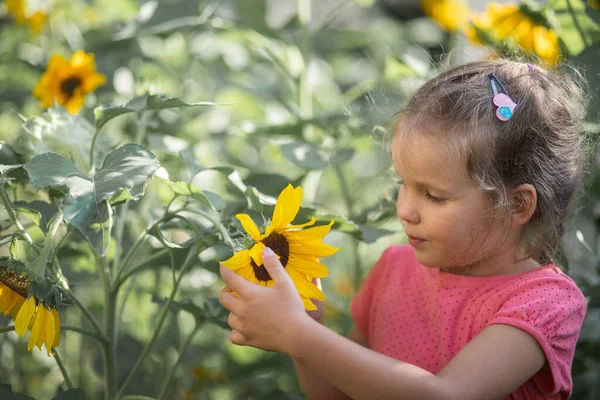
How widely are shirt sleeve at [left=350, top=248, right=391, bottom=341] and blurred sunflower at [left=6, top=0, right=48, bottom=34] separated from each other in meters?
0.97

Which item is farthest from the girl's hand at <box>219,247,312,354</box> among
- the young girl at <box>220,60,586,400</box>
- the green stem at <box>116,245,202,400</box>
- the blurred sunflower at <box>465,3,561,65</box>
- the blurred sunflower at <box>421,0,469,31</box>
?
the blurred sunflower at <box>421,0,469,31</box>

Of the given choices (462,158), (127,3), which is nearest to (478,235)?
(462,158)

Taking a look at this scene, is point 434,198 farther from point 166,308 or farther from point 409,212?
point 166,308

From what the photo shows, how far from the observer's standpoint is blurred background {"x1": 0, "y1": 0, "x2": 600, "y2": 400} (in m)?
1.15

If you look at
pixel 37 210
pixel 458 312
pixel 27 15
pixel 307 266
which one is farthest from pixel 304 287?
pixel 27 15

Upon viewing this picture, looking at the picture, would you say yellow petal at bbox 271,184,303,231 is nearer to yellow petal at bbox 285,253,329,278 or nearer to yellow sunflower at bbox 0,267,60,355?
yellow petal at bbox 285,253,329,278

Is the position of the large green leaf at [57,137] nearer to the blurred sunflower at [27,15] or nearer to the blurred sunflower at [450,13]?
the blurred sunflower at [27,15]

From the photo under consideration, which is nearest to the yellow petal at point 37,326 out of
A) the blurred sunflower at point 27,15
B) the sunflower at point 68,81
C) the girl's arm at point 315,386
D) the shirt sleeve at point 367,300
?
the girl's arm at point 315,386

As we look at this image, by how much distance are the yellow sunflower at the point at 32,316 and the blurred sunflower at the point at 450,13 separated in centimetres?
141

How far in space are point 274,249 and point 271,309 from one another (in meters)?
0.07

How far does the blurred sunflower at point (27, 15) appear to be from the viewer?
1.60 metres

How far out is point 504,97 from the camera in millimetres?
836

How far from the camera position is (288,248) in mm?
779

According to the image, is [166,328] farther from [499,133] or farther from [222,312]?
[499,133]
